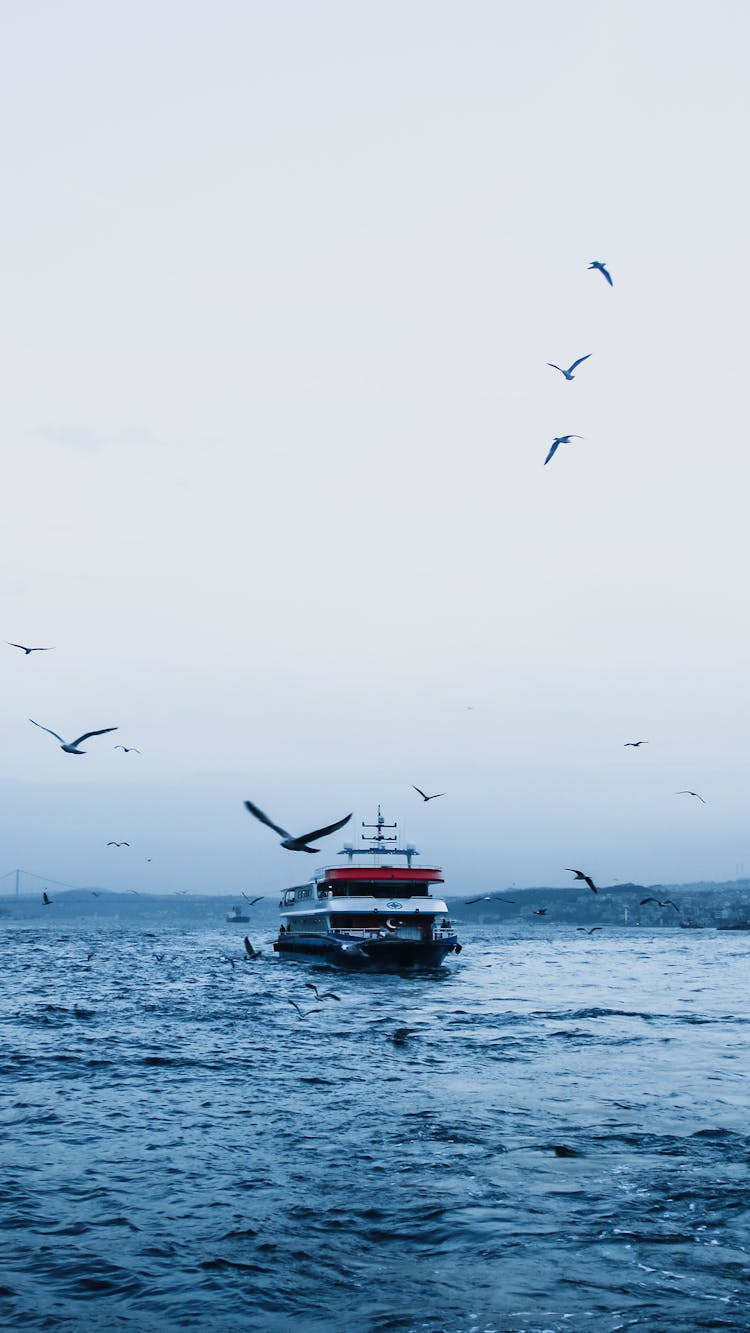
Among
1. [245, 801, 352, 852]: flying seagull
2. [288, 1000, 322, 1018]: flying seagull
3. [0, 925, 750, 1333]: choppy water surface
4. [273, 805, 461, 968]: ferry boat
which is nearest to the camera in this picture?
[0, 925, 750, 1333]: choppy water surface

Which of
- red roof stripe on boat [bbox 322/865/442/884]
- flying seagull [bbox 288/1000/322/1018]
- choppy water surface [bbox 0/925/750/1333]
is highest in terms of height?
red roof stripe on boat [bbox 322/865/442/884]

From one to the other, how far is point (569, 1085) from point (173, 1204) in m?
10.4

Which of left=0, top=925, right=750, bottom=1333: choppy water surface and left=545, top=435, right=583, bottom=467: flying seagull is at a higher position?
left=545, top=435, right=583, bottom=467: flying seagull

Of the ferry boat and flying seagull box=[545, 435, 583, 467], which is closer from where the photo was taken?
flying seagull box=[545, 435, 583, 467]

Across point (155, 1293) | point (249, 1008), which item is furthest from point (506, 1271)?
point (249, 1008)

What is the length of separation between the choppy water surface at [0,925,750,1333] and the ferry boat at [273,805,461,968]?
59.2 ft

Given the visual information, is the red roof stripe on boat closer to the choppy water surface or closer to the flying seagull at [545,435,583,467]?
the choppy water surface

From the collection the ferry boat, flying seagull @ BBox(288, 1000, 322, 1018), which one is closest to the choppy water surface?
flying seagull @ BBox(288, 1000, 322, 1018)

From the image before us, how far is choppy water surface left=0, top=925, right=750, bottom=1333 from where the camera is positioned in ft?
31.9

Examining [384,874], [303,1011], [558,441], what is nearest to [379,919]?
[384,874]

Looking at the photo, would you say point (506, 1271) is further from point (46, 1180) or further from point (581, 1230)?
point (46, 1180)

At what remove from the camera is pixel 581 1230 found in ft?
38.0

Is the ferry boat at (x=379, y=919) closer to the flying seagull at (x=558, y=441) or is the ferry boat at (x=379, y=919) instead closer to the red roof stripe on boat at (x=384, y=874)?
the red roof stripe on boat at (x=384, y=874)

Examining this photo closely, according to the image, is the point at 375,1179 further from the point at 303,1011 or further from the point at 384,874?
the point at 384,874
